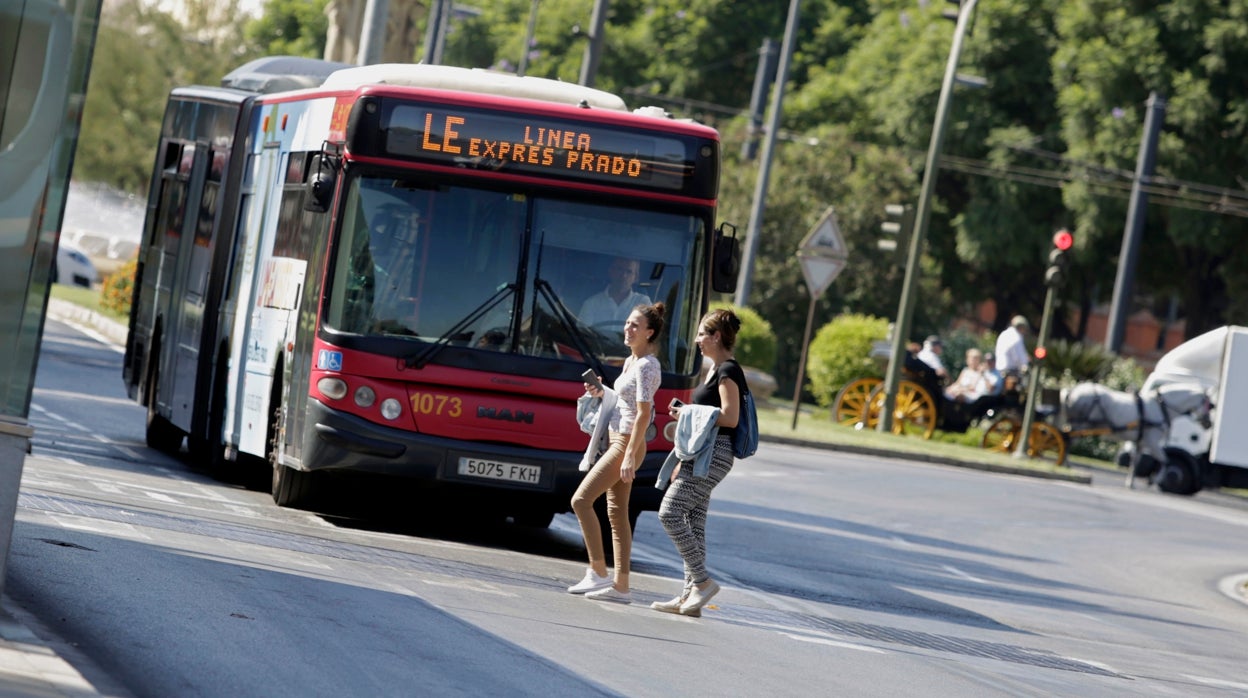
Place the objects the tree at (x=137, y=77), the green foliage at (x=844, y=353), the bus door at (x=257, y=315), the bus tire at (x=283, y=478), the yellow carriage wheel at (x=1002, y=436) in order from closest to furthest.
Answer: the bus tire at (x=283, y=478) → the bus door at (x=257, y=315) → the yellow carriage wheel at (x=1002, y=436) → the green foliage at (x=844, y=353) → the tree at (x=137, y=77)

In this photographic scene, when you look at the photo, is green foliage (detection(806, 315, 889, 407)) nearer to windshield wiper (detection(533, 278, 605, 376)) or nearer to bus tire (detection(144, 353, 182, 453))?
bus tire (detection(144, 353, 182, 453))

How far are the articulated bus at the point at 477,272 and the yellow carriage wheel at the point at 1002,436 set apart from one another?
1974 centimetres

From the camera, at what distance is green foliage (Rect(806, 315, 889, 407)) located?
37625mm

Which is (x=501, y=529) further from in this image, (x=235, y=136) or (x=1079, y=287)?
(x=1079, y=287)

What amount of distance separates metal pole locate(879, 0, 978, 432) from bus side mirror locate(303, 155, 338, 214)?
66.3 ft

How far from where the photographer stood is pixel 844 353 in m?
37.8

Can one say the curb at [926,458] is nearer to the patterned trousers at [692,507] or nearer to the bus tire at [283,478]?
the bus tire at [283,478]

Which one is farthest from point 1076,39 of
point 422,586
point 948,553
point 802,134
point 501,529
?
point 422,586

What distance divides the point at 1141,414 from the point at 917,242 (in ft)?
18.7

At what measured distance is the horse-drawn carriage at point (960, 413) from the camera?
104 feet

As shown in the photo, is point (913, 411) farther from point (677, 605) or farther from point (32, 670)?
point (32, 670)

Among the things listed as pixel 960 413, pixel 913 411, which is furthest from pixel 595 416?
pixel 913 411

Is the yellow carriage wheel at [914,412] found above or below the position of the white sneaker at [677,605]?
above

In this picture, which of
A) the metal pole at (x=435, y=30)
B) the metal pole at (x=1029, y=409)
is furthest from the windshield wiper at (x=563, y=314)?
the metal pole at (x=435, y=30)
